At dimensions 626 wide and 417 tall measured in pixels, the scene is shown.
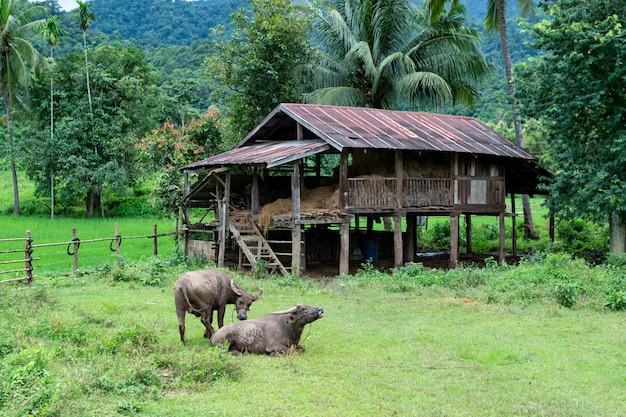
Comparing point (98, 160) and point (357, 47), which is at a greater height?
point (357, 47)

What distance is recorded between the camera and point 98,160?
31.4 meters

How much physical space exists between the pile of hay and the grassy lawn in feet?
13.5

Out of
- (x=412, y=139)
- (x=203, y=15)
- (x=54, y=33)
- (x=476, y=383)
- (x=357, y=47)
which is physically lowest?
(x=476, y=383)

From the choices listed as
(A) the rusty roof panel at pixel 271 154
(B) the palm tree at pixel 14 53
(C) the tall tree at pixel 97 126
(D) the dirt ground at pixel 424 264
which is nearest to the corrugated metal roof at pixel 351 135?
(A) the rusty roof panel at pixel 271 154

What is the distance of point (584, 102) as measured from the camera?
1800 cm

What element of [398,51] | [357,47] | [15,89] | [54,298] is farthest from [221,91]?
[54,298]

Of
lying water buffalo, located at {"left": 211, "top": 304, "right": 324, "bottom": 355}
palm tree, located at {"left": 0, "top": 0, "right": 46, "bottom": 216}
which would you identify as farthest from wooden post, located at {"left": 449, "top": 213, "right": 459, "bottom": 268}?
palm tree, located at {"left": 0, "top": 0, "right": 46, "bottom": 216}

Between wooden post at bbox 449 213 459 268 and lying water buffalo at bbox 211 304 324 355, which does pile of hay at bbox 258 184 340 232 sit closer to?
wooden post at bbox 449 213 459 268

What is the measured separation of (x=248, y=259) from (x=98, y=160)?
16.5m

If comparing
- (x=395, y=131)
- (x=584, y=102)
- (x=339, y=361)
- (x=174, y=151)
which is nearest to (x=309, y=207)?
(x=395, y=131)

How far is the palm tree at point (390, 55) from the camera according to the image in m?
26.4

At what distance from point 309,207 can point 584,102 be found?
8.19 meters

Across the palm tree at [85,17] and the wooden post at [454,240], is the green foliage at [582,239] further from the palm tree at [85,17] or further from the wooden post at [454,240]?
the palm tree at [85,17]

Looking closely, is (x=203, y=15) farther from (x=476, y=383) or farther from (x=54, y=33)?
(x=476, y=383)
